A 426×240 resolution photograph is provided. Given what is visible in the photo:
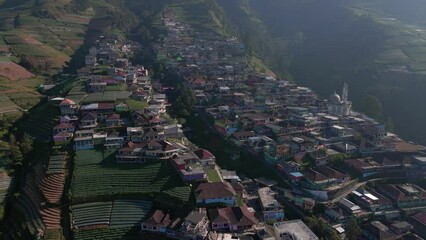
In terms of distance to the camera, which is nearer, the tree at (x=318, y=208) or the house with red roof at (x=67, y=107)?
the tree at (x=318, y=208)

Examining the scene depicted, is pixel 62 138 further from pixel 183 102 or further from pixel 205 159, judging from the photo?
pixel 183 102

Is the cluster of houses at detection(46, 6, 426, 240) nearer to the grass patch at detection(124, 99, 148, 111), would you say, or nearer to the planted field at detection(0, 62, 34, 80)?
the grass patch at detection(124, 99, 148, 111)

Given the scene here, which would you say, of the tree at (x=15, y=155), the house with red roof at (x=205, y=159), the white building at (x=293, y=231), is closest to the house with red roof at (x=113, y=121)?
the tree at (x=15, y=155)

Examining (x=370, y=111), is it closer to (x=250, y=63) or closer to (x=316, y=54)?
(x=250, y=63)

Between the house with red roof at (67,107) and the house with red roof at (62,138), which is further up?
the house with red roof at (67,107)

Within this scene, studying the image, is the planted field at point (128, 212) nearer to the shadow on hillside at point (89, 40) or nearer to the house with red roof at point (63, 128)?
the house with red roof at point (63, 128)

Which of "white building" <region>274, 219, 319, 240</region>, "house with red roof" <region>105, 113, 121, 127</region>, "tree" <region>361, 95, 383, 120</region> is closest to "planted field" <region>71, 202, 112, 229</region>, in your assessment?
"house with red roof" <region>105, 113, 121, 127</region>
